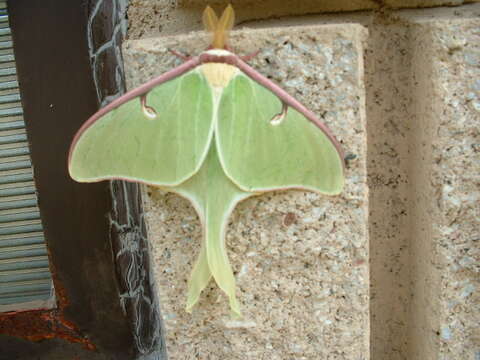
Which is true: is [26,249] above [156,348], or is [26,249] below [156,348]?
above

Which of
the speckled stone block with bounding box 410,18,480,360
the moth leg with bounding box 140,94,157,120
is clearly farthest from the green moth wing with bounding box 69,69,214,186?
the speckled stone block with bounding box 410,18,480,360

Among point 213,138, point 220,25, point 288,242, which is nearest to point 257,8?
point 220,25

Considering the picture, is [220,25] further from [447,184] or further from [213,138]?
[447,184]

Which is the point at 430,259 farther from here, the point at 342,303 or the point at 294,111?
the point at 294,111

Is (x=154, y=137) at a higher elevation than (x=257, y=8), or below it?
below

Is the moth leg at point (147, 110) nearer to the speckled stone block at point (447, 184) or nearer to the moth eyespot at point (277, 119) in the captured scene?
the moth eyespot at point (277, 119)

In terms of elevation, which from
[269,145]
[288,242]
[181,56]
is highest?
[181,56]

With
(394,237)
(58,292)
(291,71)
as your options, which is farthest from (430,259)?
(58,292)

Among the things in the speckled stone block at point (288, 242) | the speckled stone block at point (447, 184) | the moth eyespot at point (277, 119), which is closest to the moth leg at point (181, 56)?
the speckled stone block at point (288, 242)
